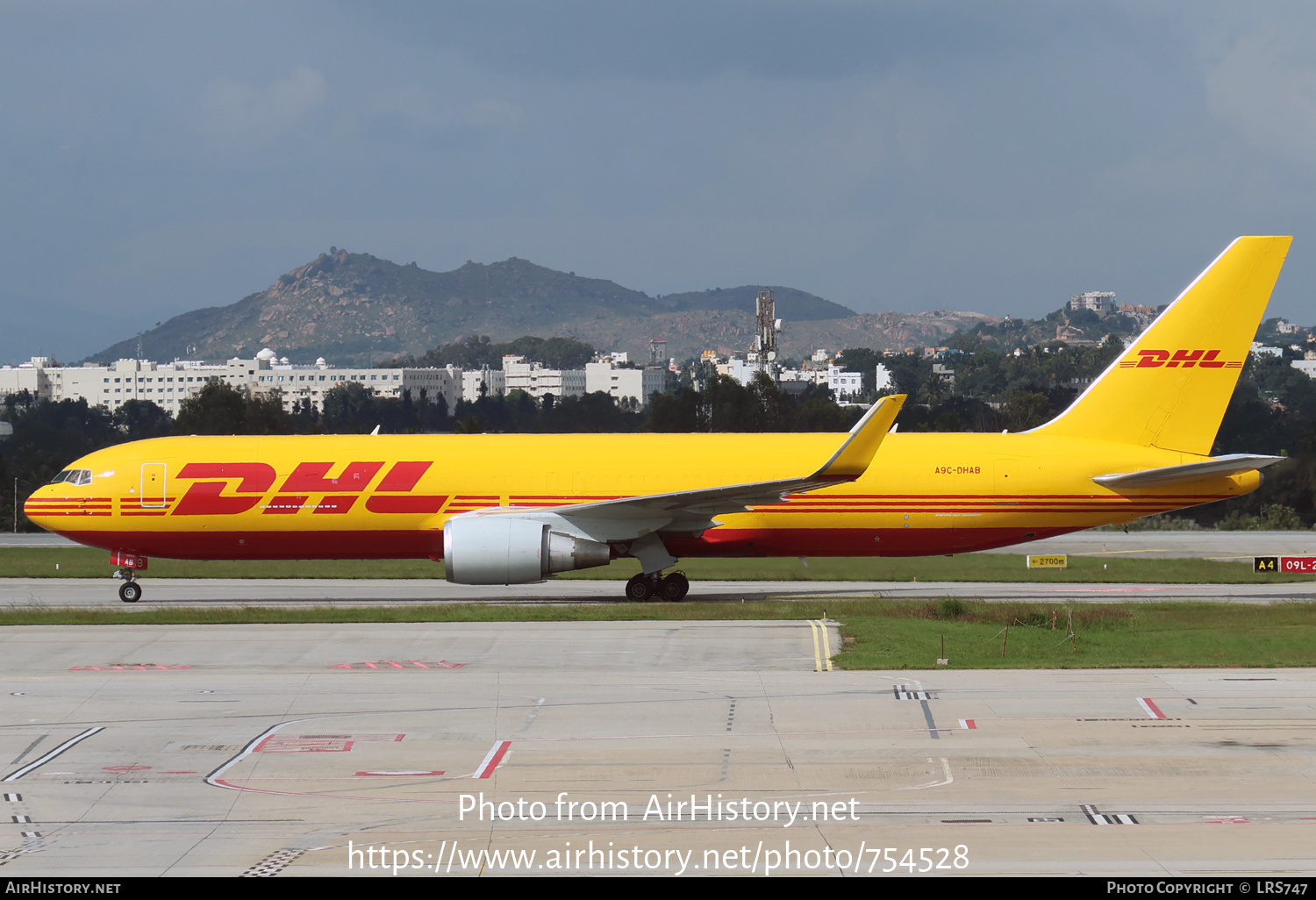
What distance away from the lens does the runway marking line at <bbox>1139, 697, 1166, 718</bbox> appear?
53.8 feet

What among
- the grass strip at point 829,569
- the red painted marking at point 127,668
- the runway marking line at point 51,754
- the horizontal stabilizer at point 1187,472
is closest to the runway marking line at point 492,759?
the runway marking line at point 51,754

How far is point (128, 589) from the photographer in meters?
33.0

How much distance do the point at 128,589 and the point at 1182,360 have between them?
28016mm

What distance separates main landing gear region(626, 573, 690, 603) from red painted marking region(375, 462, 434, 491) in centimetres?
604

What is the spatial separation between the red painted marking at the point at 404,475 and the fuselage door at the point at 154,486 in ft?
18.6

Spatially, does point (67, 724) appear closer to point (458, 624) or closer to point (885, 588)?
point (458, 624)

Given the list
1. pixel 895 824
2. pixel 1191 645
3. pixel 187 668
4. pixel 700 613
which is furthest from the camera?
pixel 700 613

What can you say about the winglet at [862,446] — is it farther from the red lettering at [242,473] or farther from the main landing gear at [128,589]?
the main landing gear at [128,589]

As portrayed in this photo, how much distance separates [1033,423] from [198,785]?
2896 inches

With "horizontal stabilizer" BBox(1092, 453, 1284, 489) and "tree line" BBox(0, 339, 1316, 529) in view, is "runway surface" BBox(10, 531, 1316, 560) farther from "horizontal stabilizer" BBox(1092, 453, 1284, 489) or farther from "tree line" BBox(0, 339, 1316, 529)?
"horizontal stabilizer" BBox(1092, 453, 1284, 489)

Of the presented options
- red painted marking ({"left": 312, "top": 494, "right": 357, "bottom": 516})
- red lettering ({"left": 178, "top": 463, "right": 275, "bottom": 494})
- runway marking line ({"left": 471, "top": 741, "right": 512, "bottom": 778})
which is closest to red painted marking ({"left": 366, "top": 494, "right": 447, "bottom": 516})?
red painted marking ({"left": 312, "top": 494, "right": 357, "bottom": 516})

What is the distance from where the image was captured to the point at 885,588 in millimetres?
35812

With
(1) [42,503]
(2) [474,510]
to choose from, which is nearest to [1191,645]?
(2) [474,510]

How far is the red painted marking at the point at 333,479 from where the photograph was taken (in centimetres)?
3250
